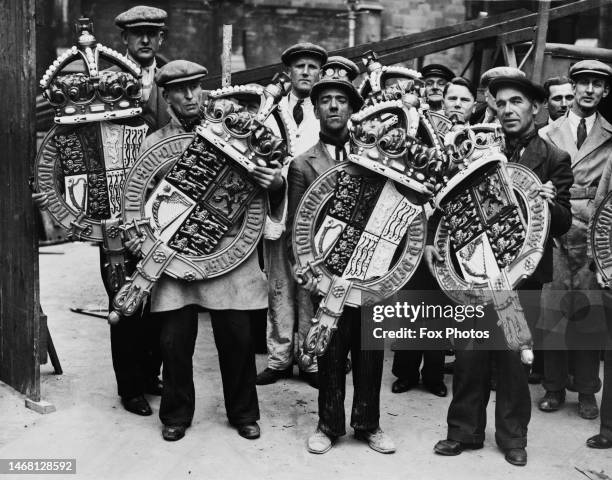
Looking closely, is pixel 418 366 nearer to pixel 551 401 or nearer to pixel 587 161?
pixel 551 401

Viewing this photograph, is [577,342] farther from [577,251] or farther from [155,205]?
[155,205]

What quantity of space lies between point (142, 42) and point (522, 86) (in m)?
2.53

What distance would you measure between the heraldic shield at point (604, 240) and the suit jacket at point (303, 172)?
164cm

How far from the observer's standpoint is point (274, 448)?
5.04 meters

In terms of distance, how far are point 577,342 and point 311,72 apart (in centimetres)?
275

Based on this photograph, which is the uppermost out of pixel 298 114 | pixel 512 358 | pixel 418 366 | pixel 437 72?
pixel 437 72

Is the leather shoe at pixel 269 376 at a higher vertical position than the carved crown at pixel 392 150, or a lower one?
lower

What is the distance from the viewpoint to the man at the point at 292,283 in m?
6.15

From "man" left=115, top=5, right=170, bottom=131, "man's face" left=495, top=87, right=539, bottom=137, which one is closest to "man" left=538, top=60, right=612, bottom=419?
"man's face" left=495, top=87, right=539, bottom=137

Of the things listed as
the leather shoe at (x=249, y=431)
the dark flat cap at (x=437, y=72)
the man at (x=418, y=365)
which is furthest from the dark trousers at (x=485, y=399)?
the dark flat cap at (x=437, y=72)

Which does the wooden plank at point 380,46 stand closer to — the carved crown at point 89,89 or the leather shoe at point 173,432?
the carved crown at point 89,89

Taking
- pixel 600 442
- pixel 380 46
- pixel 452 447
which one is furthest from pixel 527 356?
pixel 380 46

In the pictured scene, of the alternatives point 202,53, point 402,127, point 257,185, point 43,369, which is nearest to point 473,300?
point 402,127

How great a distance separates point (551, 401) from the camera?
5914 millimetres
